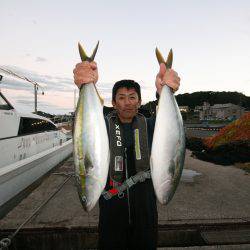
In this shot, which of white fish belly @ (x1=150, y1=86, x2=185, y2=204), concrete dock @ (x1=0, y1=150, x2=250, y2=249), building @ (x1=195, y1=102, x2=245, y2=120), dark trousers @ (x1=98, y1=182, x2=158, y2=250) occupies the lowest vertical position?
concrete dock @ (x1=0, y1=150, x2=250, y2=249)

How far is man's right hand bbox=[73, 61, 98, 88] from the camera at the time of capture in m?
2.02

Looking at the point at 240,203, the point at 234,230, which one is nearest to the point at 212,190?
the point at 240,203

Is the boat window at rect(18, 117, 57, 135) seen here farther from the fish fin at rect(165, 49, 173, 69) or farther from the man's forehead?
the fish fin at rect(165, 49, 173, 69)

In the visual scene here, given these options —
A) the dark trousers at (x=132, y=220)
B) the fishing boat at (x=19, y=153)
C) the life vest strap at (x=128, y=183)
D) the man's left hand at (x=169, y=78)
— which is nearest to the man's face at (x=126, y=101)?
the man's left hand at (x=169, y=78)

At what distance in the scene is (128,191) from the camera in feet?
7.78

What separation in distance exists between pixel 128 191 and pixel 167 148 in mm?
609

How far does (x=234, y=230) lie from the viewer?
4086mm

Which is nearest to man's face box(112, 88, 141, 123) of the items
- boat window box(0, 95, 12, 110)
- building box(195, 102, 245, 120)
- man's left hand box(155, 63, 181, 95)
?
man's left hand box(155, 63, 181, 95)

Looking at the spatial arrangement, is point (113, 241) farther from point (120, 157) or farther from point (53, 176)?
point (53, 176)

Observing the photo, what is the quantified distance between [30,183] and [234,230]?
439cm

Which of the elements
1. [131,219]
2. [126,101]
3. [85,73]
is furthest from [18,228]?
[85,73]

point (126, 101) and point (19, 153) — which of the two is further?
point (19, 153)

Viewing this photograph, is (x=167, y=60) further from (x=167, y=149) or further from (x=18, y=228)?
(x=18, y=228)

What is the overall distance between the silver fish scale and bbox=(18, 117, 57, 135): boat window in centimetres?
499
